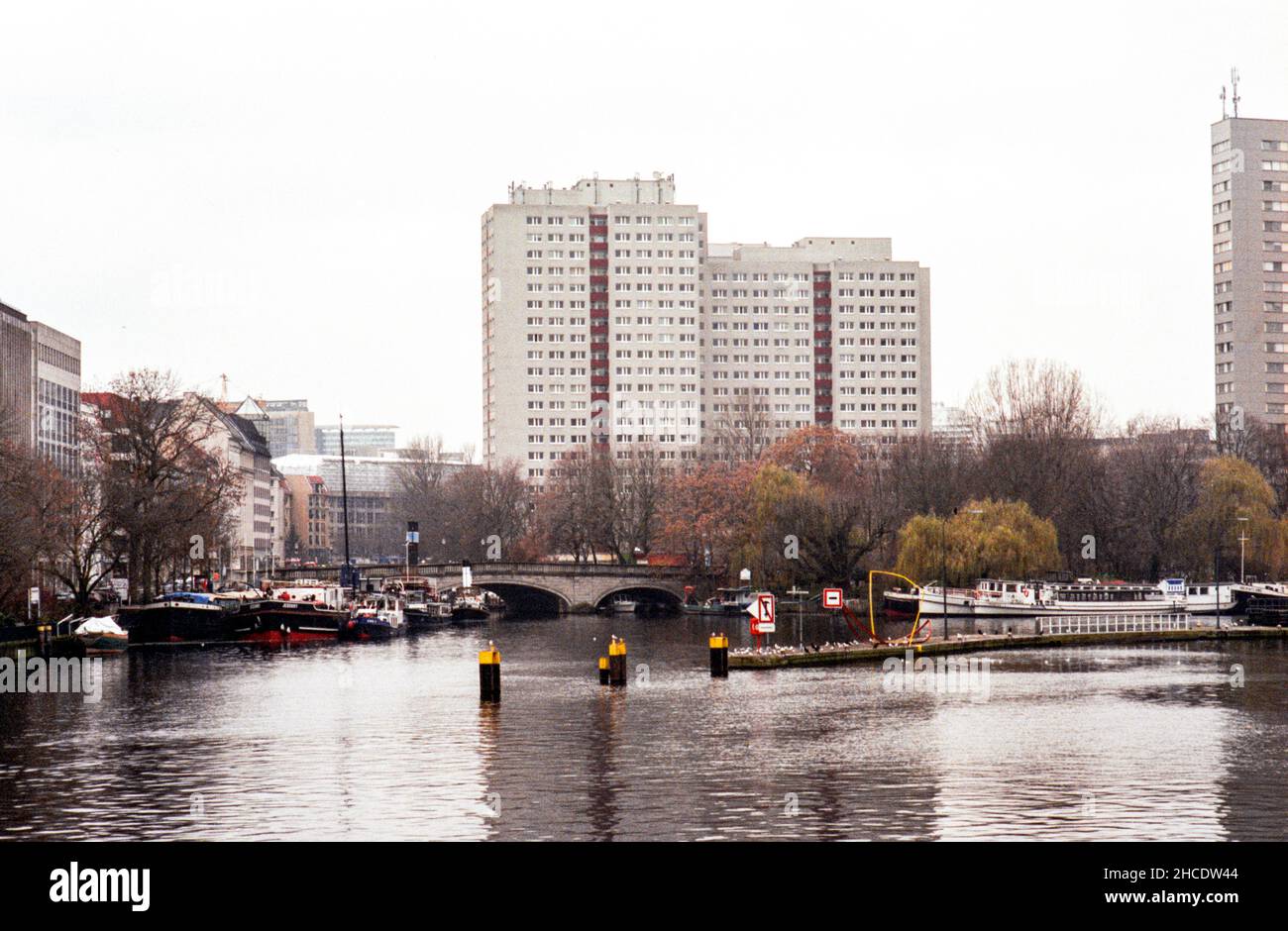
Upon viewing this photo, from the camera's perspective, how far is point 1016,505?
411ft

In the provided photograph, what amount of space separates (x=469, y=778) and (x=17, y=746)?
14978 millimetres

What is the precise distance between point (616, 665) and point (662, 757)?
76.4 feet

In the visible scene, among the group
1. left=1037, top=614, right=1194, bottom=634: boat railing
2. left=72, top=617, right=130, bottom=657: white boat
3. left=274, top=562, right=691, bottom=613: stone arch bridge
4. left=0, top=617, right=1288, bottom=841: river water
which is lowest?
left=0, top=617, right=1288, bottom=841: river water

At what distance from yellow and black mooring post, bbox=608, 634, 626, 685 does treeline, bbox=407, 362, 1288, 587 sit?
46.4 metres

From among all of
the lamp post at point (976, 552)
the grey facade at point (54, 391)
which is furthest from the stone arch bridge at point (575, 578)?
the lamp post at point (976, 552)

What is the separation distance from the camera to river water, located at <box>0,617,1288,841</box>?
→ 34406 millimetres

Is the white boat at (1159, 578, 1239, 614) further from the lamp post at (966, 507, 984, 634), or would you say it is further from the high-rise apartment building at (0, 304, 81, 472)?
the high-rise apartment building at (0, 304, 81, 472)

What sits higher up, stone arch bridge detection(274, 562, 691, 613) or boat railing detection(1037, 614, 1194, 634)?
stone arch bridge detection(274, 562, 691, 613)

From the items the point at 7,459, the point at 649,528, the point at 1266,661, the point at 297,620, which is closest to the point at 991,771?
the point at 1266,661

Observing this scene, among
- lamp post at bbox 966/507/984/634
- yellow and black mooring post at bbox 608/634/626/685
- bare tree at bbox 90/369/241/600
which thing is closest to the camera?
yellow and black mooring post at bbox 608/634/626/685

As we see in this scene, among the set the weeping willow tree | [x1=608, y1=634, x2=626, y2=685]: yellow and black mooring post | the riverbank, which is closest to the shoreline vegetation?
the weeping willow tree

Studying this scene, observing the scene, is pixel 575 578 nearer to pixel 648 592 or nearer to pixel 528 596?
pixel 648 592

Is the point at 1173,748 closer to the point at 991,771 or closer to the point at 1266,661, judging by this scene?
the point at 991,771
